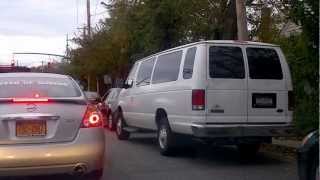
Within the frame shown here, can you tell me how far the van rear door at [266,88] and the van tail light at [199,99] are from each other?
2.80 feet

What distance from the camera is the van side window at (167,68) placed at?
11635 mm

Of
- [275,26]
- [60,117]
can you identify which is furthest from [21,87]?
[275,26]

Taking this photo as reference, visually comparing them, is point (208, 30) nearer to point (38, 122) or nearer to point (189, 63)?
point (189, 63)

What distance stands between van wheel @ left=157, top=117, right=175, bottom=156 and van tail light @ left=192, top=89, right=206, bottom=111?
1.39 m

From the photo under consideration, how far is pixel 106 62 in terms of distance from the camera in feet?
127

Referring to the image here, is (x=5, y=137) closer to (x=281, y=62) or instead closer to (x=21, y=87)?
(x=21, y=87)

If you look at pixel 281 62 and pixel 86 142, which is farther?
pixel 281 62

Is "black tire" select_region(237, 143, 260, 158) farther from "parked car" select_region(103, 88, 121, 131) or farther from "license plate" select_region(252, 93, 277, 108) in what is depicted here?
"parked car" select_region(103, 88, 121, 131)

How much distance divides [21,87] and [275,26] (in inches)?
550

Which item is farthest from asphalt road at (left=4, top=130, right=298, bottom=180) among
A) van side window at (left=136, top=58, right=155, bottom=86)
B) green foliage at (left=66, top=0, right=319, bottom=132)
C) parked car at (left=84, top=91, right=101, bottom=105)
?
green foliage at (left=66, top=0, right=319, bottom=132)

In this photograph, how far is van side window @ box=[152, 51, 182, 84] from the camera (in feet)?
38.2

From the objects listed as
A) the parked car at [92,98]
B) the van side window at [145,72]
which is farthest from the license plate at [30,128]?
the van side window at [145,72]

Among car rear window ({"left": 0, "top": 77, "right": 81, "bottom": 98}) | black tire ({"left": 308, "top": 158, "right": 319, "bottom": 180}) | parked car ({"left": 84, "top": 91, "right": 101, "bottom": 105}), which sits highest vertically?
car rear window ({"left": 0, "top": 77, "right": 81, "bottom": 98})

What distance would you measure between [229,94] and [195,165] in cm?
135
